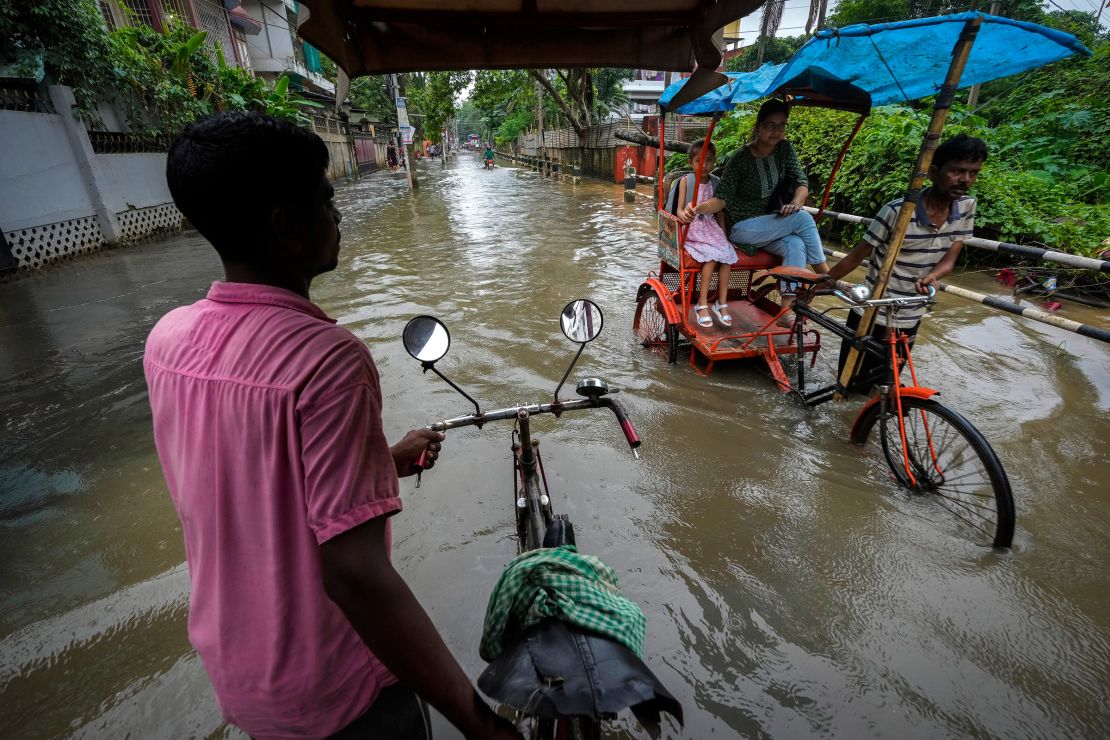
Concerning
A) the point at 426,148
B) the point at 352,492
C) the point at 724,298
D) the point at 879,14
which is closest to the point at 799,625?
the point at 352,492

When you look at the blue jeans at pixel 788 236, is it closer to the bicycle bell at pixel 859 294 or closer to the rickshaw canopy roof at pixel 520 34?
the bicycle bell at pixel 859 294

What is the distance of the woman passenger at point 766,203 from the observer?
4.46 metres

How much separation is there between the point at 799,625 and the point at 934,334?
4557mm

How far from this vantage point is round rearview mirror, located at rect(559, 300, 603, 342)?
1.98m

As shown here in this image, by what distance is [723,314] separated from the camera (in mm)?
4863

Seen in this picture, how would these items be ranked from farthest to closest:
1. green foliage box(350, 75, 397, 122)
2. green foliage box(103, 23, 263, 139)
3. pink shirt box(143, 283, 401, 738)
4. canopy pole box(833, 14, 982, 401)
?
green foliage box(350, 75, 397, 122) < green foliage box(103, 23, 263, 139) < canopy pole box(833, 14, 982, 401) < pink shirt box(143, 283, 401, 738)

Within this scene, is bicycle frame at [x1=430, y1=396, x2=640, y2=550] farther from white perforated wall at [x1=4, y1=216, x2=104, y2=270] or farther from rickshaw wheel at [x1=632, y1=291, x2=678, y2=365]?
white perforated wall at [x1=4, y1=216, x2=104, y2=270]

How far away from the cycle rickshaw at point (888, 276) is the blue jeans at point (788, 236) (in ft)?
0.68

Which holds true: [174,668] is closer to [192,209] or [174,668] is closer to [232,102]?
[192,209]

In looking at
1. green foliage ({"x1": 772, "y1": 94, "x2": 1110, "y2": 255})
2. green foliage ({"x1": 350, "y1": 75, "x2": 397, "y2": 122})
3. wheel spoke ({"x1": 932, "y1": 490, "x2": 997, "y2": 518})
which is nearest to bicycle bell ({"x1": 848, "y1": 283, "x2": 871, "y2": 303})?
wheel spoke ({"x1": 932, "y1": 490, "x2": 997, "y2": 518})

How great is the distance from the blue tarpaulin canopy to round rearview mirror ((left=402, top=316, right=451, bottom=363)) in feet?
7.35

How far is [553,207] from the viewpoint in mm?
16344

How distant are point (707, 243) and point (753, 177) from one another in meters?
0.65

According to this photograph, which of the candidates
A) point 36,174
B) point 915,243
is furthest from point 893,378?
point 36,174
